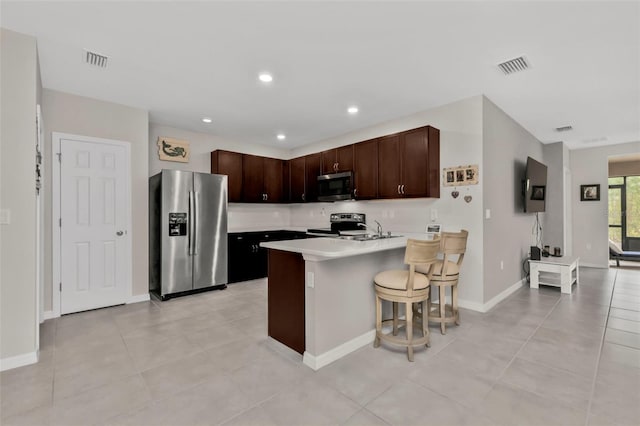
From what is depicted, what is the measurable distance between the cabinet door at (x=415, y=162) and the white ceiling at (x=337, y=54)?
418 millimetres

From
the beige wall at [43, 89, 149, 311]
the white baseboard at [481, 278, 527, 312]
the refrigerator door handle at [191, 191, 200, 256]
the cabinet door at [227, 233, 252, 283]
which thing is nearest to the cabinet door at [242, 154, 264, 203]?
the cabinet door at [227, 233, 252, 283]

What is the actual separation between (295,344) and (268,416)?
78cm

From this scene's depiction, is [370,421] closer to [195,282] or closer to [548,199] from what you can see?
[195,282]

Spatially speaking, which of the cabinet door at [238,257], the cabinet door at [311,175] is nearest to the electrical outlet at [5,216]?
the cabinet door at [238,257]

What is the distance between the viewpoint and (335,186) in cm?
515

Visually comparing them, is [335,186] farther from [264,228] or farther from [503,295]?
[503,295]

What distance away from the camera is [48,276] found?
3420 millimetres

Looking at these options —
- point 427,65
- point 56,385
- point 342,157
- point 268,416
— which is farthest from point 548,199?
point 56,385

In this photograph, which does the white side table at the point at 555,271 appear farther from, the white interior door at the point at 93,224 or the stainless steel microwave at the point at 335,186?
the white interior door at the point at 93,224

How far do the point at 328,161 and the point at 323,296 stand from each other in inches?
131

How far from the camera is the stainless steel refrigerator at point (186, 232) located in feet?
13.6

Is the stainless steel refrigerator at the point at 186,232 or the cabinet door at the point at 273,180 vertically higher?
the cabinet door at the point at 273,180

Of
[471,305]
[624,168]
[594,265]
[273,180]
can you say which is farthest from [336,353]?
[624,168]

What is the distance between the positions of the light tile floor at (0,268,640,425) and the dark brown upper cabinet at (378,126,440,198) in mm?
1694
